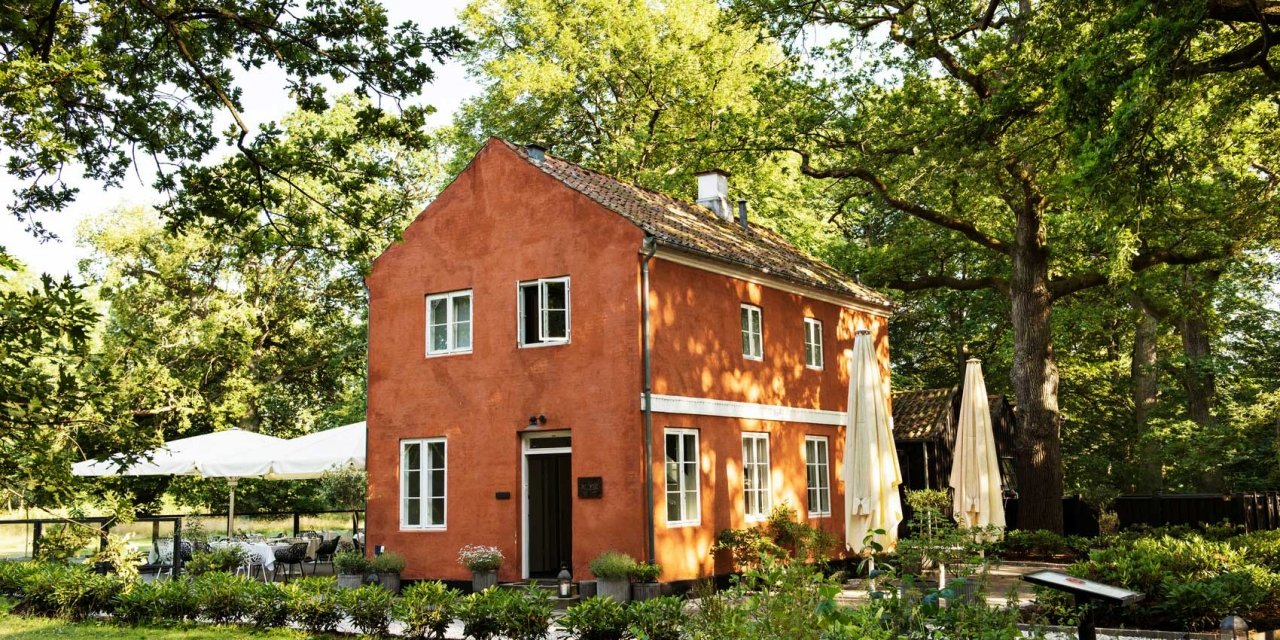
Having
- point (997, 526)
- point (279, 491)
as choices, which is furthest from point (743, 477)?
point (279, 491)

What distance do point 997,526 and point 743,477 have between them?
420 centimetres

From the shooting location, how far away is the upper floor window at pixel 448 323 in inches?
715

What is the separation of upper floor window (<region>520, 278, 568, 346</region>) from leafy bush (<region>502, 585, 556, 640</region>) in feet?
21.5

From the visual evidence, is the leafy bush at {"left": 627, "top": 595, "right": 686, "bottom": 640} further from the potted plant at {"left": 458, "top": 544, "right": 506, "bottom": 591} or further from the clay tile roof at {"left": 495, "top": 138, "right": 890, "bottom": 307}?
the clay tile roof at {"left": 495, "top": 138, "right": 890, "bottom": 307}

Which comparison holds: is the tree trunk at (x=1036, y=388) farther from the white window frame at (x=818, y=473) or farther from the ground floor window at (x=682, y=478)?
the ground floor window at (x=682, y=478)

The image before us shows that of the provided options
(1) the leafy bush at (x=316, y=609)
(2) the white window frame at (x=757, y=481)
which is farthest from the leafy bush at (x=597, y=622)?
(2) the white window frame at (x=757, y=481)

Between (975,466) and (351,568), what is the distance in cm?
1016

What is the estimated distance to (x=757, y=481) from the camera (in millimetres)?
18781

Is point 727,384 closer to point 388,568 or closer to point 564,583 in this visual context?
point 564,583

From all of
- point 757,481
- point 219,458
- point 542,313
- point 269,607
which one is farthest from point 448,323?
point 269,607

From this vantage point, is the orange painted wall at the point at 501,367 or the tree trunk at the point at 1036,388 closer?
the orange painted wall at the point at 501,367

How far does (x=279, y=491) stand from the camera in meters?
34.8

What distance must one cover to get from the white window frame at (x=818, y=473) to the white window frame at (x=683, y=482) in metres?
3.84

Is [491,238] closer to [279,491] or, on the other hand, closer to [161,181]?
[161,181]
